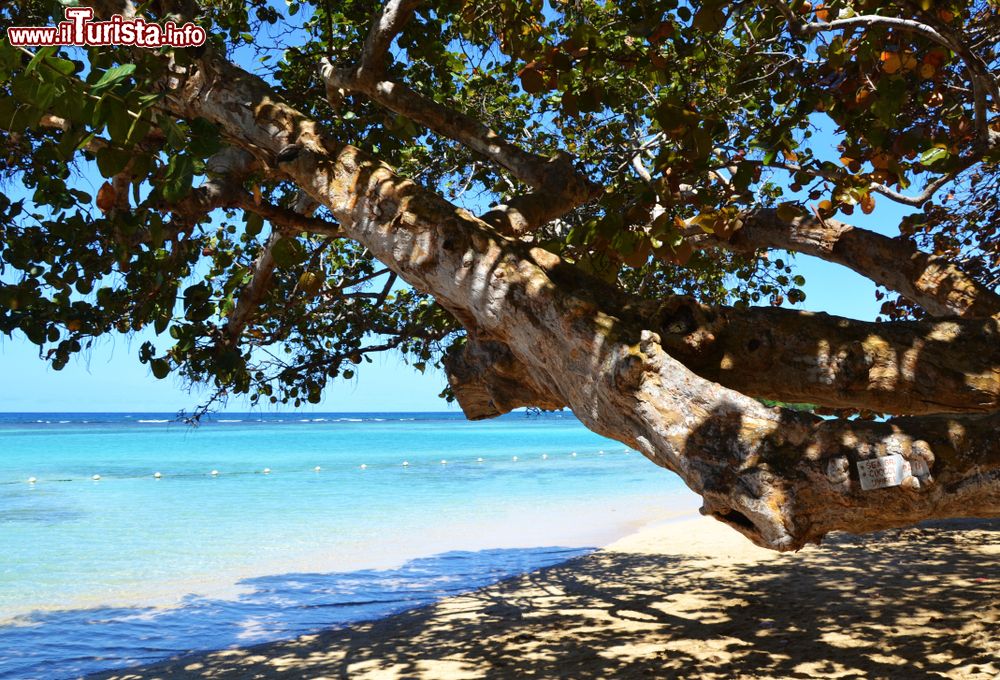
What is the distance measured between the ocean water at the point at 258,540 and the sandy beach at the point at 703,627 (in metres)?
1.17

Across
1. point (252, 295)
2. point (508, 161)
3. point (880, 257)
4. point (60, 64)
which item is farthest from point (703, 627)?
point (60, 64)

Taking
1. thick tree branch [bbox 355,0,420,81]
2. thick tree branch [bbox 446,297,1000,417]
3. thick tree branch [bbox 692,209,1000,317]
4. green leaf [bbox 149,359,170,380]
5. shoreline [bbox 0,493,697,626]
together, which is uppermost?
thick tree branch [bbox 355,0,420,81]

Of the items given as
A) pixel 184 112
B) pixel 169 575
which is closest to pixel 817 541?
pixel 184 112

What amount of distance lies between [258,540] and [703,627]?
10.9 meters

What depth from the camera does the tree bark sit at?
7.86 ft

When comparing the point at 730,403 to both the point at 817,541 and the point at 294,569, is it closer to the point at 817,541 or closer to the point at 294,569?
the point at 817,541

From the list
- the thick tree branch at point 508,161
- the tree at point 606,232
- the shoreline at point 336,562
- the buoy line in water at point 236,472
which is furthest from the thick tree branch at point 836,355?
the buoy line in water at point 236,472

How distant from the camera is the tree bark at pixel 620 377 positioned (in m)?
2.40

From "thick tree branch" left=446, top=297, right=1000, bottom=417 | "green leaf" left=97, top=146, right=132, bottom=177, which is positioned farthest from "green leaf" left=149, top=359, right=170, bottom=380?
"thick tree branch" left=446, top=297, right=1000, bottom=417

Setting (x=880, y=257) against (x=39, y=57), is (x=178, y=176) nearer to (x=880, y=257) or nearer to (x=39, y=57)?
(x=39, y=57)

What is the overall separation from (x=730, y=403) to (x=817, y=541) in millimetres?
481

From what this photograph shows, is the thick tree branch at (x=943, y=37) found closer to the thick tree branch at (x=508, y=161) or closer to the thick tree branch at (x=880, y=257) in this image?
the thick tree branch at (x=880, y=257)

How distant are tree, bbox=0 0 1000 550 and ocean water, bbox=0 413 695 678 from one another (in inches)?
161

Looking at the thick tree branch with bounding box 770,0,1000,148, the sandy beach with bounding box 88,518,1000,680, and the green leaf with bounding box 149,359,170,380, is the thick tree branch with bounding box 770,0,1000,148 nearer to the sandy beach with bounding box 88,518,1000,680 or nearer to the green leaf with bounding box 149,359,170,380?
the sandy beach with bounding box 88,518,1000,680
